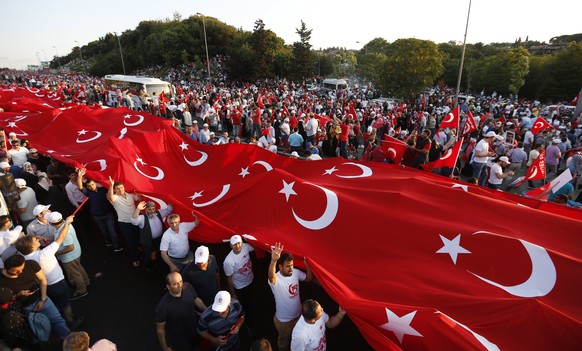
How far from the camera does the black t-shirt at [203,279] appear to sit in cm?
435

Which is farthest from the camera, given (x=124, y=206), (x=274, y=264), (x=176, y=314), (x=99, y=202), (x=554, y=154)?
(x=554, y=154)

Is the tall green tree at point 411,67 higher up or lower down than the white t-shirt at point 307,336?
higher up

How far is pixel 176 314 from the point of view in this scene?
365 centimetres

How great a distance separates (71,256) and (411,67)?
104 ft

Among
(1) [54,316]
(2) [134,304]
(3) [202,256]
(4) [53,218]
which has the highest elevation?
(4) [53,218]

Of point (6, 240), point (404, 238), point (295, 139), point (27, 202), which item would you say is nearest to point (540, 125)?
point (295, 139)

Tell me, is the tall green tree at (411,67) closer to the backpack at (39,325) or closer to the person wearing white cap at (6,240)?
the person wearing white cap at (6,240)

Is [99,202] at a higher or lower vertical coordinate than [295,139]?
lower

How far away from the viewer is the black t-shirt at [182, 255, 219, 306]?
14.3ft

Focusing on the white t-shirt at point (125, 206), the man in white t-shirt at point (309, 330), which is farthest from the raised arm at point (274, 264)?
the white t-shirt at point (125, 206)

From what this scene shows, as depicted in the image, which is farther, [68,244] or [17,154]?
[17,154]

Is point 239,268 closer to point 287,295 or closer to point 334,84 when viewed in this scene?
point 287,295

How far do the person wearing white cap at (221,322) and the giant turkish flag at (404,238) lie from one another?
108 centimetres

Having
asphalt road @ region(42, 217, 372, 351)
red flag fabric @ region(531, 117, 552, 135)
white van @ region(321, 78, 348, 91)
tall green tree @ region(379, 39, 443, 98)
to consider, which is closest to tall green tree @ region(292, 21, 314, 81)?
white van @ region(321, 78, 348, 91)
